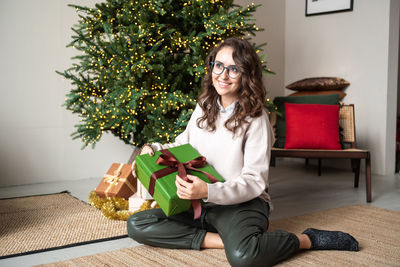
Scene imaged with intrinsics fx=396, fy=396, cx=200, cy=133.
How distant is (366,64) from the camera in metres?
→ 3.95

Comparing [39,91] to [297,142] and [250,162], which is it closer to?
[297,142]

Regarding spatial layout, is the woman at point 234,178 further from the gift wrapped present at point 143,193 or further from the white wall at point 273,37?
the white wall at point 273,37

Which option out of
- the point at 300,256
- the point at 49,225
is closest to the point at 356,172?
the point at 300,256

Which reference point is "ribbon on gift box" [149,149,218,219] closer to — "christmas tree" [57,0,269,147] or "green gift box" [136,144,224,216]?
"green gift box" [136,144,224,216]

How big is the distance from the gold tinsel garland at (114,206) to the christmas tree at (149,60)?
0.41 m

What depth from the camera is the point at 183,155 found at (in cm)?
161

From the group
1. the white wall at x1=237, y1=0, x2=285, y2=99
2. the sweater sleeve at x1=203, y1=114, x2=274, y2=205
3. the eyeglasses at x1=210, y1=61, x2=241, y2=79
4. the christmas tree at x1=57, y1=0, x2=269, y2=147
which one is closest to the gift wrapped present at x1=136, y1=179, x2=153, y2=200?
the christmas tree at x1=57, y1=0, x2=269, y2=147

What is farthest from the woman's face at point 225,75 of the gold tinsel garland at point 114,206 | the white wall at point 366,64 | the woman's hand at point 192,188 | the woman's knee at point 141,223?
the white wall at point 366,64

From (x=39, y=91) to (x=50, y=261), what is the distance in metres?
1.99

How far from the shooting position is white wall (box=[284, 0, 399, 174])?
380 cm

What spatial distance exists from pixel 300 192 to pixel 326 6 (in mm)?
2341

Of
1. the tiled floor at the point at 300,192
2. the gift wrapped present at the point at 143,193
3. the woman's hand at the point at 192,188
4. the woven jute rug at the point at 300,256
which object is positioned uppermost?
the woman's hand at the point at 192,188

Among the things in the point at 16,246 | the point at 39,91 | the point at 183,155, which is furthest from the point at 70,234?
the point at 39,91

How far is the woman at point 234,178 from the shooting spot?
4.95ft
